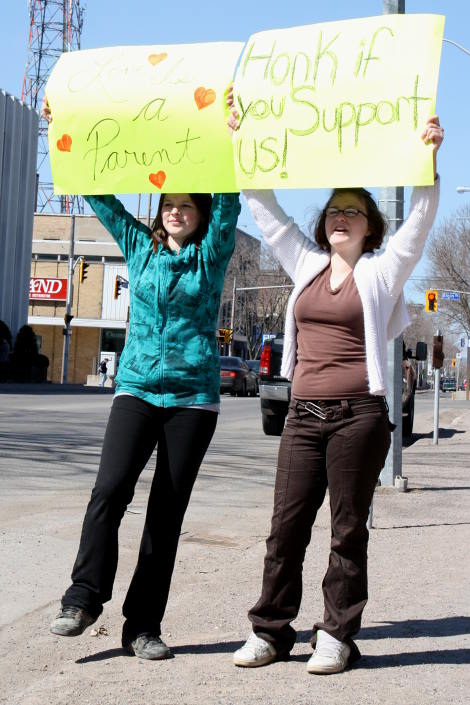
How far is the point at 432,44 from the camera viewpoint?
14.6 feet

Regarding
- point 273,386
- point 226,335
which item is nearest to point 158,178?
point 273,386

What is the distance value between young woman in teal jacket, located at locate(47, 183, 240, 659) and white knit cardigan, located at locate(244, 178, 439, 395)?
7.3 inches

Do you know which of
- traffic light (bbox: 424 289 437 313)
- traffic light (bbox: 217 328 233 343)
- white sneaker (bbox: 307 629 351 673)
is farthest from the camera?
traffic light (bbox: 217 328 233 343)

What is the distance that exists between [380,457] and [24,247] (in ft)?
159

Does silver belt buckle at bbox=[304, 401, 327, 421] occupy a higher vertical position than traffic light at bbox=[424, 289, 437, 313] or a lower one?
lower

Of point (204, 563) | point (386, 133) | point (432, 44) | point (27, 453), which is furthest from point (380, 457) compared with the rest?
point (27, 453)

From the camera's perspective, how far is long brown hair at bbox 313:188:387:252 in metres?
4.52

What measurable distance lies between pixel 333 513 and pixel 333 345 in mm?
686

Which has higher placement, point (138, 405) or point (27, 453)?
point (138, 405)

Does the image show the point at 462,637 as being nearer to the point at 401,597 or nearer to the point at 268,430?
the point at 401,597

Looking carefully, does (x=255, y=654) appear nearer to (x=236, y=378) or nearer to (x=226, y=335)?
(x=236, y=378)

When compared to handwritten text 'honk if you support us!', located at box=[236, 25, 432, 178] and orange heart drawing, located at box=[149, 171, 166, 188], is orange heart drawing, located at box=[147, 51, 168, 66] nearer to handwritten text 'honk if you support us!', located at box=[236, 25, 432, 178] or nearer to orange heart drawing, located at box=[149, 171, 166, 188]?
handwritten text 'honk if you support us!', located at box=[236, 25, 432, 178]

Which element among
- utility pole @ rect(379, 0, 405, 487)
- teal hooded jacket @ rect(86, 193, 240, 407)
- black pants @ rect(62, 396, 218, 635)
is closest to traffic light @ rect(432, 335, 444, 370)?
utility pole @ rect(379, 0, 405, 487)

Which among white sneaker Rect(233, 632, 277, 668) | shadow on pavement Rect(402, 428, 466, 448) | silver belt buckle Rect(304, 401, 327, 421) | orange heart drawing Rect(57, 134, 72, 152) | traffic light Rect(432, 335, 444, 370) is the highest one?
orange heart drawing Rect(57, 134, 72, 152)
